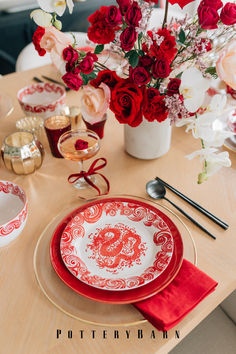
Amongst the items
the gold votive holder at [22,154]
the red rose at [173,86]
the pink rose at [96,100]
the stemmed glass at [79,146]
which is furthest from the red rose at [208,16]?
the gold votive holder at [22,154]

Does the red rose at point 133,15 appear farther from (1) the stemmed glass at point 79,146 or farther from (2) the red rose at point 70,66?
(1) the stemmed glass at point 79,146

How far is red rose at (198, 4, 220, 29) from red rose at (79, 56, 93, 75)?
0.22 metres

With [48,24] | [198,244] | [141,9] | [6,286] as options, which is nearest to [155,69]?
[141,9]

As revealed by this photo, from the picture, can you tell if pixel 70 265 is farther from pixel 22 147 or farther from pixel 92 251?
pixel 22 147

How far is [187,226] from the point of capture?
0.70 metres

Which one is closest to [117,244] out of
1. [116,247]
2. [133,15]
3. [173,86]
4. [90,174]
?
[116,247]

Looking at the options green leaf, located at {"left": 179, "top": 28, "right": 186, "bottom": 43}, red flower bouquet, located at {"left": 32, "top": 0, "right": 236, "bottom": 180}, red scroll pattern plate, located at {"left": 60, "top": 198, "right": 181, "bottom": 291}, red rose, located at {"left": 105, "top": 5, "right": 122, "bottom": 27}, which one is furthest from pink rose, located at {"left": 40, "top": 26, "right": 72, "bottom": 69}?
red scroll pattern plate, located at {"left": 60, "top": 198, "right": 181, "bottom": 291}

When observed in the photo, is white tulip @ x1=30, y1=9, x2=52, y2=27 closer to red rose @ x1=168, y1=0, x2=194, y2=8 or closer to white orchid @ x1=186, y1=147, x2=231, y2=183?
red rose @ x1=168, y1=0, x2=194, y2=8

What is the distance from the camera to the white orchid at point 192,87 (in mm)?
609

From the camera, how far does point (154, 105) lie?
2.17ft

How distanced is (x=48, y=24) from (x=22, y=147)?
299mm

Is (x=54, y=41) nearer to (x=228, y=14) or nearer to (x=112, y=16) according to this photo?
(x=112, y=16)

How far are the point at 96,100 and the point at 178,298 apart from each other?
0.42m

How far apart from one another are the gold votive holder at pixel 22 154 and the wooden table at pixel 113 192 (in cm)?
3
